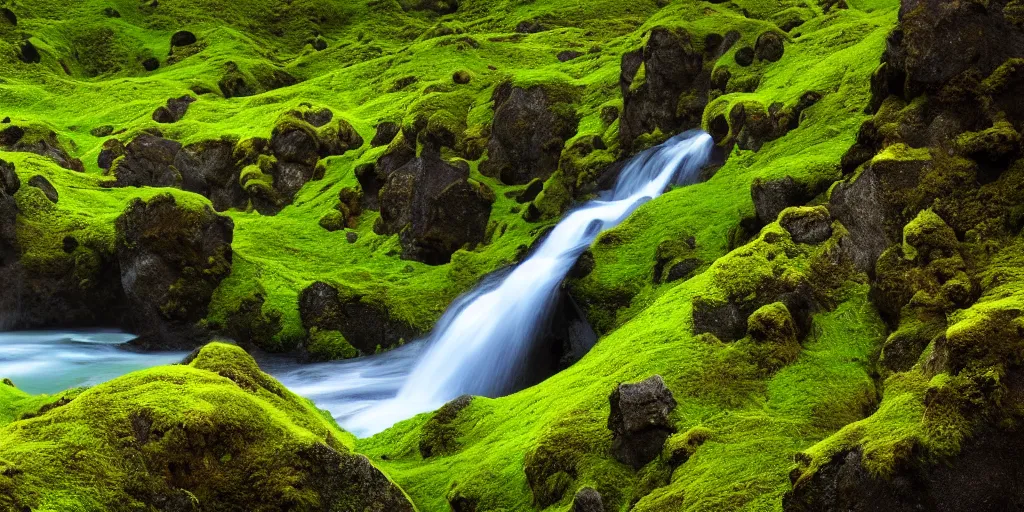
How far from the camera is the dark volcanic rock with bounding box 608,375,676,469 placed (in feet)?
41.6

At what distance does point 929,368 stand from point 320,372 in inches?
767

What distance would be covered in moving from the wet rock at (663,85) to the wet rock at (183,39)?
60.1 meters

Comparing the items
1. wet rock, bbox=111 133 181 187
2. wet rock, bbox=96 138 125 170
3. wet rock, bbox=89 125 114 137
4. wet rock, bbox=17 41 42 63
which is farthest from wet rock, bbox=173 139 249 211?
wet rock, bbox=17 41 42 63

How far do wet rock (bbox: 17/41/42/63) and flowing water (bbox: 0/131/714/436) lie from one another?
4968 cm

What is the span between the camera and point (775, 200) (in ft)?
62.3

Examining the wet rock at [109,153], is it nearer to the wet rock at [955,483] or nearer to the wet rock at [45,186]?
the wet rock at [45,186]

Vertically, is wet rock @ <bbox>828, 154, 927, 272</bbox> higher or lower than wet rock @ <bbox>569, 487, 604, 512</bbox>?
higher

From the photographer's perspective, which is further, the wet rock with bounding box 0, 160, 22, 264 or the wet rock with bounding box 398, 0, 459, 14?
the wet rock with bounding box 398, 0, 459, 14

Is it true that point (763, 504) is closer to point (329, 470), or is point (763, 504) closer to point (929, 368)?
point (929, 368)

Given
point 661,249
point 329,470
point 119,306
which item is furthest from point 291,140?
point 329,470

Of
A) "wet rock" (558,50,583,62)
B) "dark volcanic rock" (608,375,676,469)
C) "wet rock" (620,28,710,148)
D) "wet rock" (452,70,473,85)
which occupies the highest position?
"wet rock" (452,70,473,85)

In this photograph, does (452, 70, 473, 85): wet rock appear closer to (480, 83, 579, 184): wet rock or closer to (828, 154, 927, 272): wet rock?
(480, 83, 579, 184): wet rock

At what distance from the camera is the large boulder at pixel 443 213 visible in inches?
1296

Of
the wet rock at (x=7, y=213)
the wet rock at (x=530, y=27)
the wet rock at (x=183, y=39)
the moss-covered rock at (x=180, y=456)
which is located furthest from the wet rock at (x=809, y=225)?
the wet rock at (x=183, y=39)
